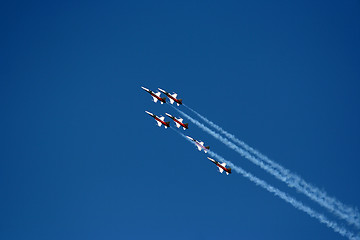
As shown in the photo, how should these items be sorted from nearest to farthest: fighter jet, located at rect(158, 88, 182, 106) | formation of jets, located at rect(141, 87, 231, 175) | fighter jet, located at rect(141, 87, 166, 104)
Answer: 1. formation of jets, located at rect(141, 87, 231, 175)
2. fighter jet, located at rect(158, 88, 182, 106)
3. fighter jet, located at rect(141, 87, 166, 104)

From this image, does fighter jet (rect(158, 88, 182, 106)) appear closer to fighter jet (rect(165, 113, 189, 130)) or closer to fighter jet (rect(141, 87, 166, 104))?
fighter jet (rect(141, 87, 166, 104))

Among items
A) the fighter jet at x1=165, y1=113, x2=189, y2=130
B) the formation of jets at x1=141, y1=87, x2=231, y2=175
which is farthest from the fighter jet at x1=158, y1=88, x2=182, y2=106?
the fighter jet at x1=165, y1=113, x2=189, y2=130

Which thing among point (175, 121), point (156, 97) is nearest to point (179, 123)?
point (175, 121)

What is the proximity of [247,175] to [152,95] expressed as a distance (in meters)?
25.4

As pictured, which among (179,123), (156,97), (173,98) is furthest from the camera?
(156,97)

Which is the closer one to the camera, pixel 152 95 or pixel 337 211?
pixel 337 211

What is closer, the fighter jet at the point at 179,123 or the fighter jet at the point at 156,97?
the fighter jet at the point at 179,123

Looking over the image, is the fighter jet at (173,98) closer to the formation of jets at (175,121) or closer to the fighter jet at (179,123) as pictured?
the formation of jets at (175,121)

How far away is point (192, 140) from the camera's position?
331ft

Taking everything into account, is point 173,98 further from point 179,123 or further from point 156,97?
point 179,123

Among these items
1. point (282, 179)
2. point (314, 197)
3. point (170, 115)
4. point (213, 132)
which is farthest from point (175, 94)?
point (314, 197)

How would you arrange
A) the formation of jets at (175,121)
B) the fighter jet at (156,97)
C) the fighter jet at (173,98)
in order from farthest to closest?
the fighter jet at (156,97)
the fighter jet at (173,98)
the formation of jets at (175,121)

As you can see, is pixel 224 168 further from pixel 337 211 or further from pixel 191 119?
pixel 337 211

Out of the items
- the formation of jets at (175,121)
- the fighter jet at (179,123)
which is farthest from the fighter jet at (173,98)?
the fighter jet at (179,123)
